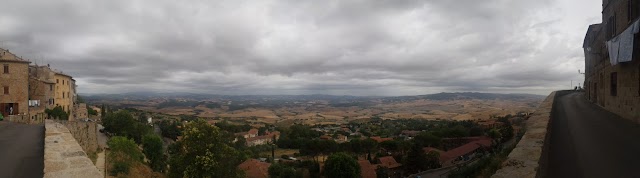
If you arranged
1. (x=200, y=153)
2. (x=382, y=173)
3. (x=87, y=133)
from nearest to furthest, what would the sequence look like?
(x=200, y=153), (x=87, y=133), (x=382, y=173)

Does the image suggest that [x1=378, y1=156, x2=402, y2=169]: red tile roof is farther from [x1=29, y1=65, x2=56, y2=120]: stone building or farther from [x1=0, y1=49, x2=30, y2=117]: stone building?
[x1=0, y1=49, x2=30, y2=117]: stone building

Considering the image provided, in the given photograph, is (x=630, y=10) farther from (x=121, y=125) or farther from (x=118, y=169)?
(x=121, y=125)

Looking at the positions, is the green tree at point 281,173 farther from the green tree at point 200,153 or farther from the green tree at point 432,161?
the green tree at point 200,153

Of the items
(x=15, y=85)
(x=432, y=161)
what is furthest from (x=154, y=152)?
(x=432, y=161)

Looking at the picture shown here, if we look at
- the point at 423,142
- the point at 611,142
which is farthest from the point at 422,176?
the point at 611,142

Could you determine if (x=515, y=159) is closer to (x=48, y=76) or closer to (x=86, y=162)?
(x=86, y=162)

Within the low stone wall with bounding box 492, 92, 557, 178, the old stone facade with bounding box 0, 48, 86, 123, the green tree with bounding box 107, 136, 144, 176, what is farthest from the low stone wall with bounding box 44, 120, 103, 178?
the old stone facade with bounding box 0, 48, 86, 123
